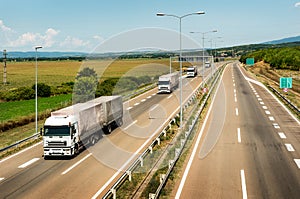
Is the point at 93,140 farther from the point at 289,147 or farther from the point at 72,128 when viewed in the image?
the point at 289,147

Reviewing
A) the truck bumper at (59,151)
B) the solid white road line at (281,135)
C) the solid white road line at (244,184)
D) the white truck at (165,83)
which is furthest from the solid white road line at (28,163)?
the white truck at (165,83)

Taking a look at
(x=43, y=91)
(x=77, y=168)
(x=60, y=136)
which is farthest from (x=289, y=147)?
(x=43, y=91)

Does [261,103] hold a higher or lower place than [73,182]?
higher

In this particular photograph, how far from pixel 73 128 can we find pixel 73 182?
5155mm

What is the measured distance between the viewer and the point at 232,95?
54250mm

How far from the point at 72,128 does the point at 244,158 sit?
1121 cm

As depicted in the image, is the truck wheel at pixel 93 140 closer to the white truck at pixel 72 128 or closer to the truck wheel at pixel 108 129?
the white truck at pixel 72 128

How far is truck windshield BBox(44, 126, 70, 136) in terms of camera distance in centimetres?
2255

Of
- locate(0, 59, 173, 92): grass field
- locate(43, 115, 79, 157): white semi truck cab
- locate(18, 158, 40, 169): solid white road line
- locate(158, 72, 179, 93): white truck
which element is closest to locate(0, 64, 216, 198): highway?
locate(18, 158, 40, 169): solid white road line

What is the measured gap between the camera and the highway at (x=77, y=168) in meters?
17.4

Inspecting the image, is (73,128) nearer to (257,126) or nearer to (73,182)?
(73,182)

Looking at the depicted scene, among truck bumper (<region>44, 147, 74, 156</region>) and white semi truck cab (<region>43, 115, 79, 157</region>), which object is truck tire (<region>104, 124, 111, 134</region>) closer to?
white semi truck cab (<region>43, 115, 79, 157</region>)

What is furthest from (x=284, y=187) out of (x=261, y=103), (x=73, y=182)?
(x=261, y=103)

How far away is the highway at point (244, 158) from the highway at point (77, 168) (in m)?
4.17
